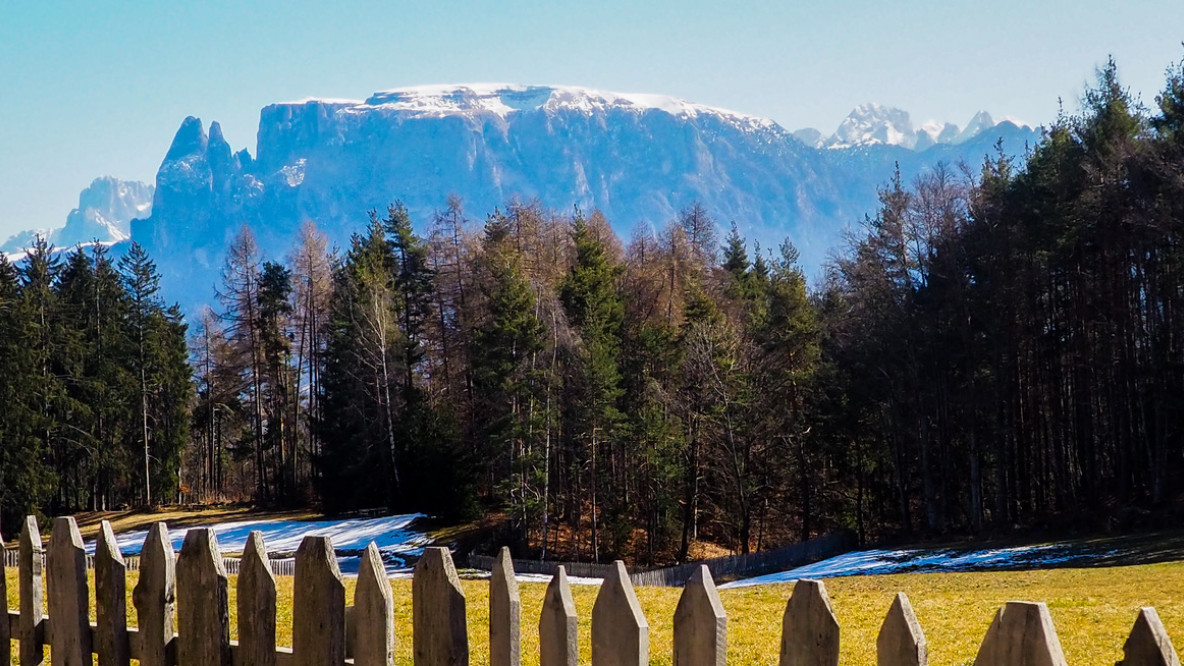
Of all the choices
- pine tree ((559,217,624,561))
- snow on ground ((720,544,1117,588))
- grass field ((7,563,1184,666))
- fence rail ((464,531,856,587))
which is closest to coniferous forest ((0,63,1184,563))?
pine tree ((559,217,624,561))

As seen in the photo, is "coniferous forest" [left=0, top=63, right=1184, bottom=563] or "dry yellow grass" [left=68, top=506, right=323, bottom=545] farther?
"dry yellow grass" [left=68, top=506, right=323, bottom=545]

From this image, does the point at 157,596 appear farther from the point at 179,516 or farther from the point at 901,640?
the point at 179,516

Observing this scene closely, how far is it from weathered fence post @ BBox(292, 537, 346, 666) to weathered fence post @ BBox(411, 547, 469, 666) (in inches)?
12.9

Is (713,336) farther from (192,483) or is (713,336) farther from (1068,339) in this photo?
(192,483)

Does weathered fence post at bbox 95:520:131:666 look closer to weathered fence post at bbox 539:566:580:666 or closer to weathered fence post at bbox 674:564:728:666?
weathered fence post at bbox 539:566:580:666

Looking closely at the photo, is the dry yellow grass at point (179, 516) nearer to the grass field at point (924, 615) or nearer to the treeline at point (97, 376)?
the treeline at point (97, 376)

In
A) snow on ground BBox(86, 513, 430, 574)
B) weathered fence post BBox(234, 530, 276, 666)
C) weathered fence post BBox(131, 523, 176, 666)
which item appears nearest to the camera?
weathered fence post BBox(234, 530, 276, 666)

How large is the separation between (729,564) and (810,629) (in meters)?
29.6

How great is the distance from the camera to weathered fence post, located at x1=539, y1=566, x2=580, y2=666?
123 inches

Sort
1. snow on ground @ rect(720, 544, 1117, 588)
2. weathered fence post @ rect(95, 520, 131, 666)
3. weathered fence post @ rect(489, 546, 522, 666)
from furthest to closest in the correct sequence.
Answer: snow on ground @ rect(720, 544, 1117, 588) < weathered fence post @ rect(95, 520, 131, 666) < weathered fence post @ rect(489, 546, 522, 666)

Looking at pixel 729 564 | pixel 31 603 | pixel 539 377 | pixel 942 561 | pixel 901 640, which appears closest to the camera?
pixel 901 640

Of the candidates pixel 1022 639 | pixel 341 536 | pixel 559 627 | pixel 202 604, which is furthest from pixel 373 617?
pixel 341 536

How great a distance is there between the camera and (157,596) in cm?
407

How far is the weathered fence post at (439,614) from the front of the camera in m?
3.38
